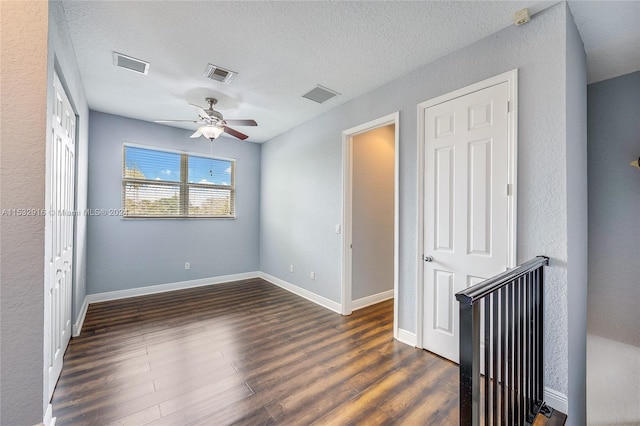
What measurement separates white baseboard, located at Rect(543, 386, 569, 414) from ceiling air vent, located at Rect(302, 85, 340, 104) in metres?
3.33

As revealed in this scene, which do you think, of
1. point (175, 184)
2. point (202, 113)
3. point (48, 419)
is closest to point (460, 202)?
point (202, 113)

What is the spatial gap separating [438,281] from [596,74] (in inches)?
102

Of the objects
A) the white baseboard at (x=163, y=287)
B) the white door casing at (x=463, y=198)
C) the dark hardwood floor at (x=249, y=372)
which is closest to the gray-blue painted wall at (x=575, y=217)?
the white door casing at (x=463, y=198)

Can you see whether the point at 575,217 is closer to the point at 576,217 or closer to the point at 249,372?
the point at 576,217

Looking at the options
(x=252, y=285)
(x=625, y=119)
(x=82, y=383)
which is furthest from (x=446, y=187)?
(x=252, y=285)

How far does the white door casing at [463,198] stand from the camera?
208cm

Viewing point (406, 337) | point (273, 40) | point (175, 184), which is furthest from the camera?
point (175, 184)

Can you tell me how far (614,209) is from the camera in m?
2.63

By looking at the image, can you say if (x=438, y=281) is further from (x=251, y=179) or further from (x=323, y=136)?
(x=251, y=179)

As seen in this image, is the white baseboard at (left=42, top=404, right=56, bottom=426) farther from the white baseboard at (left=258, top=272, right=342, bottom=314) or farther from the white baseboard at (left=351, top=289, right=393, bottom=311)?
the white baseboard at (left=351, top=289, right=393, bottom=311)

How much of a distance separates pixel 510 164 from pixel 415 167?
81cm

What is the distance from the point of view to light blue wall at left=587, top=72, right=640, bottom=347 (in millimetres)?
2529


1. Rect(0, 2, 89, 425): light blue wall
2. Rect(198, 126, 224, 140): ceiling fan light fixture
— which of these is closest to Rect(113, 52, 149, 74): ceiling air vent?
Rect(198, 126, 224, 140): ceiling fan light fixture

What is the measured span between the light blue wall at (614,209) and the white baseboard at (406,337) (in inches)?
71.0
